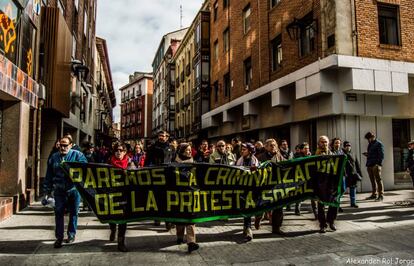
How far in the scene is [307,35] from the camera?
45.3ft

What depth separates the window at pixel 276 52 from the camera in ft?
53.1

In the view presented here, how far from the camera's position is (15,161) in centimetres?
932

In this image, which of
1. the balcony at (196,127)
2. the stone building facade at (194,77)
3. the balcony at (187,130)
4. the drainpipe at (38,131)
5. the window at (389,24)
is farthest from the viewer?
the balcony at (187,130)

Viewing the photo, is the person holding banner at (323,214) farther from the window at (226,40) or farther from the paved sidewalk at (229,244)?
the window at (226,40)

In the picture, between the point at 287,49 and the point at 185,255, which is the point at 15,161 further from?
the point at 287,49

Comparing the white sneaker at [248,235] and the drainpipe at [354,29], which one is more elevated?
the drainpipe at [354,29]

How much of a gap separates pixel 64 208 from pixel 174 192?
2047 millimetres

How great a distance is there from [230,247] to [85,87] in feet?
61.8

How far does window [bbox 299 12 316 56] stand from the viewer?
13.3 meters

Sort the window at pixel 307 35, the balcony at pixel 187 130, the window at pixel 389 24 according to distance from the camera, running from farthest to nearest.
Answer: the balcony at pixel 187 130 < the window at pixel 307 35 < the window at pixel 389 24

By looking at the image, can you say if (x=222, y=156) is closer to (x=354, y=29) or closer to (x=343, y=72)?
(x=343, y=72)

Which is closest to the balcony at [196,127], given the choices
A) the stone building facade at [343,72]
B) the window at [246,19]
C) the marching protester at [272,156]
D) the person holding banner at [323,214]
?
the window at [246,19]

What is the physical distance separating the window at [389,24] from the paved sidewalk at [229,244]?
7.46m

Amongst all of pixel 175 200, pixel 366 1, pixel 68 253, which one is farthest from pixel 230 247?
pixel 366 1
